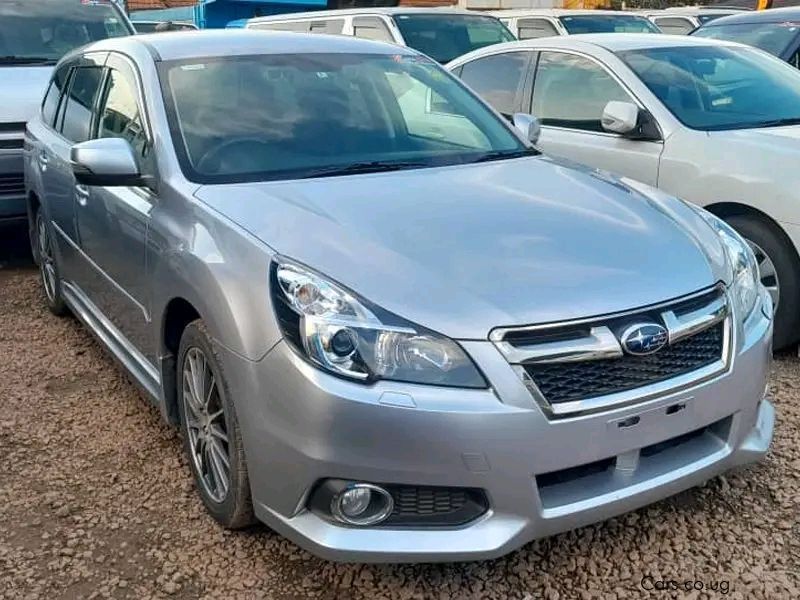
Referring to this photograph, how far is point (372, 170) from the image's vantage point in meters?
3.39

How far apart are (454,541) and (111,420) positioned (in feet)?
6.72

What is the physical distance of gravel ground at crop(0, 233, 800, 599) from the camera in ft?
8.79

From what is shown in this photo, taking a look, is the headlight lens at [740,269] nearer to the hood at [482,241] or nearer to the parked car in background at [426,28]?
the hood at [482,241]

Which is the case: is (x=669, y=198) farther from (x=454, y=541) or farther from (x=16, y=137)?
(x=16, y=137)

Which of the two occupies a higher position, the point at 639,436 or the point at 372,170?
the point at 372,170

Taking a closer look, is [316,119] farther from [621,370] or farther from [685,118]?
[685,118]

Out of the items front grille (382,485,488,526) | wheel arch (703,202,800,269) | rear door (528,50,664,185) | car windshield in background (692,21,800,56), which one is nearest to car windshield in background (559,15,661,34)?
car windshield in background (692,21,800,56)

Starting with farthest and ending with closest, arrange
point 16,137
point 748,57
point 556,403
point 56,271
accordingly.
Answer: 1. point 16,137
2. point 748,57
3. point 56,271
4. point 556,403

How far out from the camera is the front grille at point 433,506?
2414 mm

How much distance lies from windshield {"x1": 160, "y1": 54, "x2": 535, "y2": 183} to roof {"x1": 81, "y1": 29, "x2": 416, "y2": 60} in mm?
58

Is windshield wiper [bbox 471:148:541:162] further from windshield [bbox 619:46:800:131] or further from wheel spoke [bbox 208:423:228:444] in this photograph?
wheel spoke [bbox 208:423:228:444]

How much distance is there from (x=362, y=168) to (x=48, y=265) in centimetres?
280

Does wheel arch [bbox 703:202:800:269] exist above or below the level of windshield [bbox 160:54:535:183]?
below

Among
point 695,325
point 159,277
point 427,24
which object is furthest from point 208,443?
point 427,24
